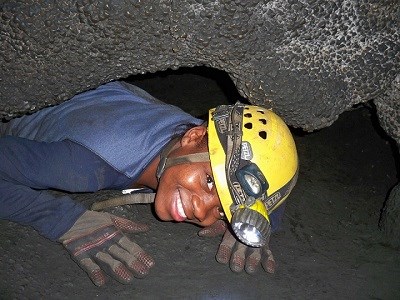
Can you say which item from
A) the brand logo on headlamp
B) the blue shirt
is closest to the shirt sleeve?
the blue shirt

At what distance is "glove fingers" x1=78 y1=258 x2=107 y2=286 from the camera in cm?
173

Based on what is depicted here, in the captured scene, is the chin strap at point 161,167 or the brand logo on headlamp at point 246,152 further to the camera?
the chin strap at point 161,167

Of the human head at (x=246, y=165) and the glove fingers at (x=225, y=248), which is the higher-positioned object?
the human head at (x=246, y=165)

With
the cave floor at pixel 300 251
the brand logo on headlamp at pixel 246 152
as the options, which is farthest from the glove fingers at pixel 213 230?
the brand logo on headlamp at pixel 246 152

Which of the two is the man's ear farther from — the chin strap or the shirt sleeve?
the shirt sleeve

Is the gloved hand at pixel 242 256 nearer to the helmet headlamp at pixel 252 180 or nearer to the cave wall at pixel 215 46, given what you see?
the helmet headlamp at pixel 252 180

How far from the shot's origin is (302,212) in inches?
95.9

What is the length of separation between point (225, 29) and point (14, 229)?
1.33 metres

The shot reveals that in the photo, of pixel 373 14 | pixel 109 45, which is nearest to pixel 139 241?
pixel 109 45

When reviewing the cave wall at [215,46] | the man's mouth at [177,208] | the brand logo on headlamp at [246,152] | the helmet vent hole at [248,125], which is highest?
the cave wall at [215,46]

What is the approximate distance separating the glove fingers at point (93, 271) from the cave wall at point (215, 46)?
69 centimetres

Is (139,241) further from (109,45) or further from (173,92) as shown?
(173,92)

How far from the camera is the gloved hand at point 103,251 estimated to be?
5.78 ft

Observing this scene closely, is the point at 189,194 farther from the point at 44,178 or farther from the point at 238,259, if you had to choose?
the point at 44,178
